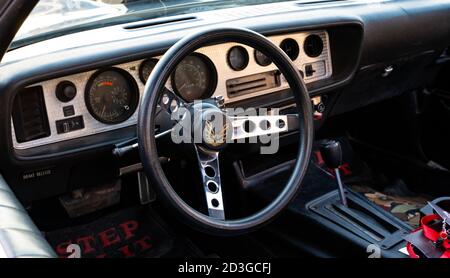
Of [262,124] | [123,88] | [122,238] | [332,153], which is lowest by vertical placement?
[122,238]

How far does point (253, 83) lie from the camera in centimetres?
244

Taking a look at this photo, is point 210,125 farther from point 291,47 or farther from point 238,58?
point 291,47

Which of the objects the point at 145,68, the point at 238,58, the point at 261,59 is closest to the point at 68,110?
the point at 145,68

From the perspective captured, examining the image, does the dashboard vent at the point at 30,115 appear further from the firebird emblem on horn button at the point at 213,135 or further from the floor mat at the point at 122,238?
the floor mat at the point at 122,238

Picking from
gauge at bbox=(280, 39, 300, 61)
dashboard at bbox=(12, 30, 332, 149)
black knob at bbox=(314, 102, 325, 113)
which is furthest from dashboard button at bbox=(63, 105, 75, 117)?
black knob at bbox=(314, 102, 325, 113)

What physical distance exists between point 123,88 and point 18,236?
1.16 m

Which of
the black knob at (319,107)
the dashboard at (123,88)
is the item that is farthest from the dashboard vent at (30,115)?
the black knob at (319,107)

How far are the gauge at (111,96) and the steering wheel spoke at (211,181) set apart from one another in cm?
50

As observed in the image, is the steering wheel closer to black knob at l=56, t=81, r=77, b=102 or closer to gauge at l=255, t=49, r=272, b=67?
black knob at l=56, t=81, r=77, b=102

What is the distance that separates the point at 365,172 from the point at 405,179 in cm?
25

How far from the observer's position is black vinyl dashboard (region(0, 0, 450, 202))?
1.96 meters

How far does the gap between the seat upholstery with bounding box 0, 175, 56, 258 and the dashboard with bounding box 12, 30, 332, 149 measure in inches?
27.5

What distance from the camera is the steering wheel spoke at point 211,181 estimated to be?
1772mm
